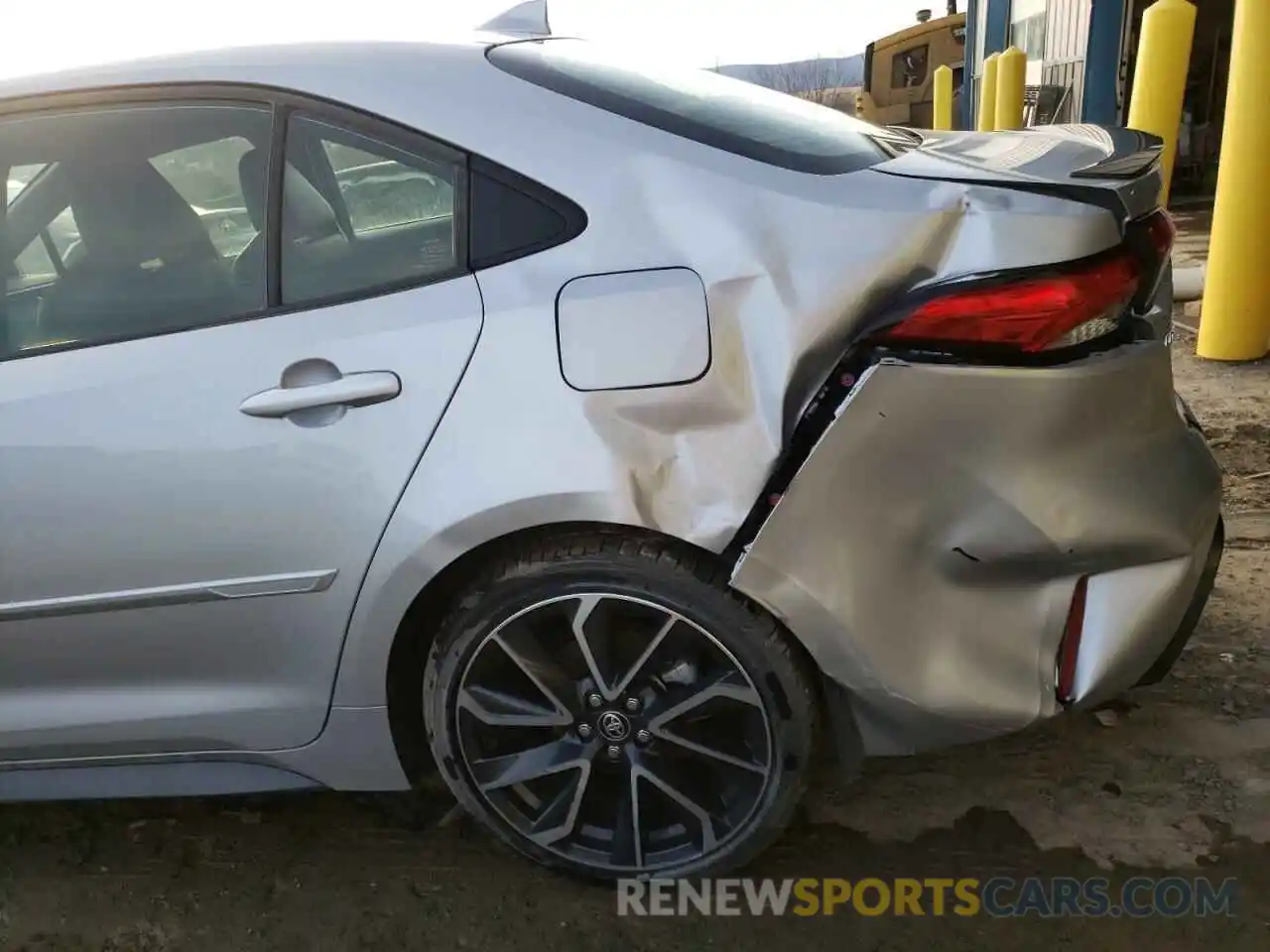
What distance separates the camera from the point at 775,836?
6.66 feet

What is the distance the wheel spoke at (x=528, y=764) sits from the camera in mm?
2025

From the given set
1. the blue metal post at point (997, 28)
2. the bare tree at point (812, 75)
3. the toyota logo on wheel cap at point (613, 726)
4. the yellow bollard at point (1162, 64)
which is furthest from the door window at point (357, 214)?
the bare tree at point (812, 75)

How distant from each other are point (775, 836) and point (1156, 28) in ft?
19.0

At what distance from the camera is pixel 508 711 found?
6.57 feet

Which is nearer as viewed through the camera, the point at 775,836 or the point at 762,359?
the point at 762,359

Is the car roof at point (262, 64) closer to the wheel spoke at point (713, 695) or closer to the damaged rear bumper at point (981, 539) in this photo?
the damaged rear bumper at point (981, 539)

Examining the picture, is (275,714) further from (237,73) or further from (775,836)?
(237,73)

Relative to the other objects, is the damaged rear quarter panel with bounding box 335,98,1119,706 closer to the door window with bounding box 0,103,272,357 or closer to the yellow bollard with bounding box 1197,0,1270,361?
the door window with bounding box 0,103,272,357

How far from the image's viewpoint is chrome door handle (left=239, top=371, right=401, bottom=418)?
1.79 m

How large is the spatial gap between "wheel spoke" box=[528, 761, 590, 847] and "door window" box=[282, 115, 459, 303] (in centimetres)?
99

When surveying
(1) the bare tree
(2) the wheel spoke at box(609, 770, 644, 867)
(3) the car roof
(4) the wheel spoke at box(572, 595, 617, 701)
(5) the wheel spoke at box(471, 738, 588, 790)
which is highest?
(3) the car roof

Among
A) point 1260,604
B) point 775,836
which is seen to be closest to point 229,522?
point 775,836

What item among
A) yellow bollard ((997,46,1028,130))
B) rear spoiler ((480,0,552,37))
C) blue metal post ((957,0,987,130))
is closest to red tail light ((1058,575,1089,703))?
rear spoiler ((480,0,552,37))

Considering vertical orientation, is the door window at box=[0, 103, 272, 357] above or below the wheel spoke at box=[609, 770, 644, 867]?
above
